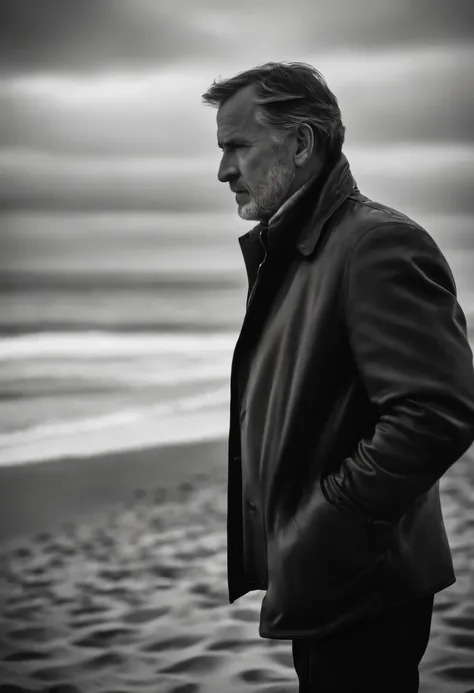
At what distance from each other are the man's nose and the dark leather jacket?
11 centimetres

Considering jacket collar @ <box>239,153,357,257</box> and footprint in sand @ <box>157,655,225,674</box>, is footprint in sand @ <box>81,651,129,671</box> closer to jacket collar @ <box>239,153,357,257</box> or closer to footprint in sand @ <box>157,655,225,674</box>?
footprint in sand @ <box>157,655,225,674</box>

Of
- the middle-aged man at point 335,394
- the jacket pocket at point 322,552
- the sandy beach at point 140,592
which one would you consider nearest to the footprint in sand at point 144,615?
the sandy beach at point 140,592

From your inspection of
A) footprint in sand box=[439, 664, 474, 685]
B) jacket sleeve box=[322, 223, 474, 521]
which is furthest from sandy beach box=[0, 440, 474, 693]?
jacket sleeve box=[322, 223, 474, 521]

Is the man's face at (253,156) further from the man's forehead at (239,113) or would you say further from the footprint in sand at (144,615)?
the footprint in sand at (144,615)

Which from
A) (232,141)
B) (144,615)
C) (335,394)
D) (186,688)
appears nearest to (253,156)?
(232,141)

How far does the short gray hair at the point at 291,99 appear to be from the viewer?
141 centimetres

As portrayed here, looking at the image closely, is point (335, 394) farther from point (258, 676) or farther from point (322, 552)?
point (258, 676)

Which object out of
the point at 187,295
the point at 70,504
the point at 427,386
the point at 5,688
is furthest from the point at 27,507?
the point at 427,386

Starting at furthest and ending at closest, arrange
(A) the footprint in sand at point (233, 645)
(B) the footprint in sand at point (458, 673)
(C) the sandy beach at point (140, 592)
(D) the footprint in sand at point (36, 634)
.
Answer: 1. (D) the footprint in sand at point (36, 634)
2. (A) the footprint in sand at point (233, 645)
3. (C) the sandy beach at point (140, 592)
4. (B) the footprint in sand at point (458, 673)

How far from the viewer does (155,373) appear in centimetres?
666

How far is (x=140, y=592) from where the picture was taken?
11.0 feet

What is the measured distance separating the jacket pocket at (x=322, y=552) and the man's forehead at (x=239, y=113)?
23.4 inches

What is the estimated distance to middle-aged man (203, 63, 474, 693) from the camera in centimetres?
125

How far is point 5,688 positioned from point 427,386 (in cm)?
200
